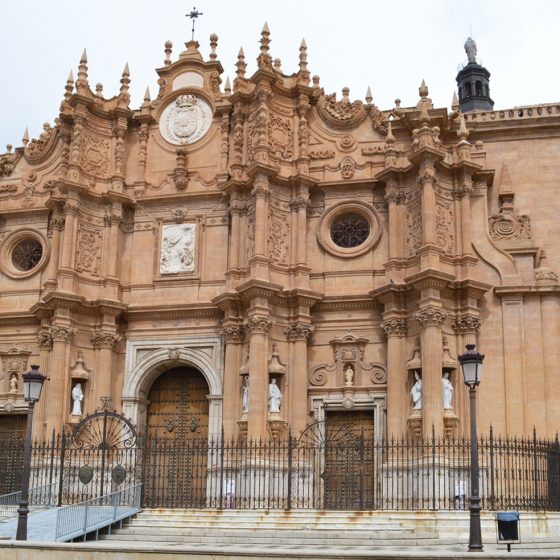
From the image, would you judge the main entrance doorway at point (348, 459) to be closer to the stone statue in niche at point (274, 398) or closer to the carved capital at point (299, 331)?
the stone statue in niche at point (274, 398)

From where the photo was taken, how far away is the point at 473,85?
149ft

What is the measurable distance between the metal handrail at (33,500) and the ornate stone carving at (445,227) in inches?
475

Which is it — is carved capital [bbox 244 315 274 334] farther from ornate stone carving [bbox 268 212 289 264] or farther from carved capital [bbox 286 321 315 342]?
ornate stone carving [bbox 268 212 289 264]

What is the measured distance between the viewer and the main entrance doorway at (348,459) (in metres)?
22.6

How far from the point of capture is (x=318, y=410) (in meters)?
24.6

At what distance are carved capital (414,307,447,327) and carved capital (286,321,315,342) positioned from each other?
3189 mm

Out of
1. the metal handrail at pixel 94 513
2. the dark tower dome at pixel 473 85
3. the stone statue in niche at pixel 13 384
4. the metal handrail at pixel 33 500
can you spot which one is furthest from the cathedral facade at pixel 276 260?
the dark tower dome at pixel 473 85

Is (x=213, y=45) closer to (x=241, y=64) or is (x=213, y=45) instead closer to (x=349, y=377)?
(x=241, y=64)

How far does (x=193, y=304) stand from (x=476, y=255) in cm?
813

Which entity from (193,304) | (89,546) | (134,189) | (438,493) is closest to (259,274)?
(193,304)

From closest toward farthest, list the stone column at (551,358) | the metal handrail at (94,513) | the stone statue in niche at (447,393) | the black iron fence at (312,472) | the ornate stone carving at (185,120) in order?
the metal handrail at (94,513), the black iron fence at (312,472), the stone statue in niche at (447,393), the stone column at (551,358), the ornate stone carving at (185,120)

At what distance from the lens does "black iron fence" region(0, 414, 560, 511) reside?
2031 cm

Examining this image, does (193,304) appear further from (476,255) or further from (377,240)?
(476,255)

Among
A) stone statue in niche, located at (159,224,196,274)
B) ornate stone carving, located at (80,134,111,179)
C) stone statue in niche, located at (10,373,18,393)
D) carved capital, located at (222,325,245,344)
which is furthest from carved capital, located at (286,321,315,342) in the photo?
stone statue in niche, located at (10,373,18,393)
